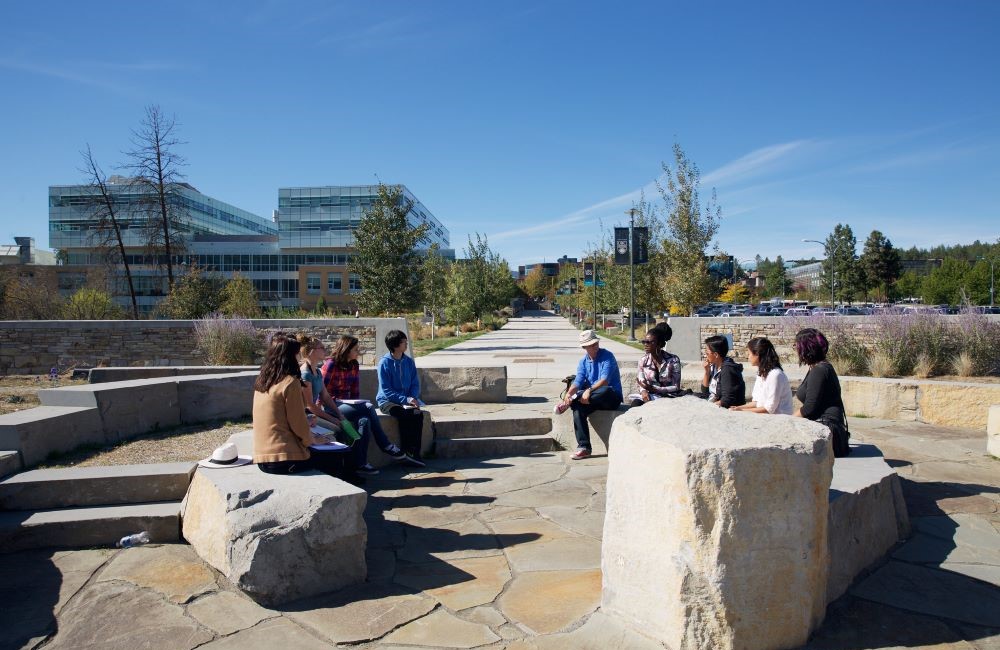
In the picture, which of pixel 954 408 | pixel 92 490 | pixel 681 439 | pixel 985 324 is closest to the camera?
pixel 681 439

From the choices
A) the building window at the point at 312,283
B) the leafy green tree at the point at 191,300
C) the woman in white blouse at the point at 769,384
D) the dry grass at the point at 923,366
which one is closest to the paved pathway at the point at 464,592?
the woman in white blouse at the point at 769,384

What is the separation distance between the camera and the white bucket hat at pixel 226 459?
4.73 meters

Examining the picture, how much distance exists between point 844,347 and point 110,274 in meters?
32.2

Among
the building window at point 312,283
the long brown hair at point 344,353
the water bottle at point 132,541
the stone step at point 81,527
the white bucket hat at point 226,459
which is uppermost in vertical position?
the building window at point 312,283

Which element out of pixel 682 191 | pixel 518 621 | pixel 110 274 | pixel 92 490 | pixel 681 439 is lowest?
pixel 518 621

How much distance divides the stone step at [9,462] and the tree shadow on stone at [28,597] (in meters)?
1.11

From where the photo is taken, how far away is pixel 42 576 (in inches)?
163

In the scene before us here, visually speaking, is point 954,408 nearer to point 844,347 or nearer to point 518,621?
point 844,347

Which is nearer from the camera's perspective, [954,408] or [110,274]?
[954,408]

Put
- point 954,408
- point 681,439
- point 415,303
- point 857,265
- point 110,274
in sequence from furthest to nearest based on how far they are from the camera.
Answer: point 857,265 → point 110,274 → point 415,303 → point 954,408 → point 681,439

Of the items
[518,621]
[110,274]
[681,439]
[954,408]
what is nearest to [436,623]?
[518,621]

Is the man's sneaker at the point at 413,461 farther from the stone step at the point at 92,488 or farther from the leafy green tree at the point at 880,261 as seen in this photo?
the leafy green tree at the point at 880,261

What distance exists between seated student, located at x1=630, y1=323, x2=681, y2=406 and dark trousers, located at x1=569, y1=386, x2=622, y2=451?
0.25m

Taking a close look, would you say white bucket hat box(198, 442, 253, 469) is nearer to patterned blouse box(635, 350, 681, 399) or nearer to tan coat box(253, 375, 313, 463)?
tan coat box(253, 375, 313, 463)
